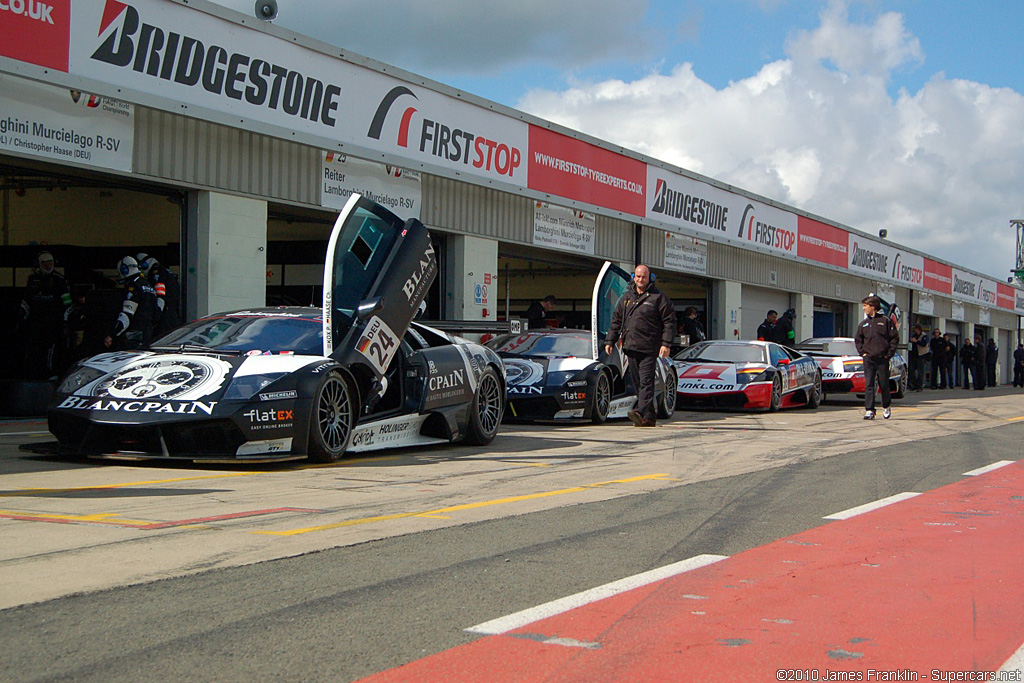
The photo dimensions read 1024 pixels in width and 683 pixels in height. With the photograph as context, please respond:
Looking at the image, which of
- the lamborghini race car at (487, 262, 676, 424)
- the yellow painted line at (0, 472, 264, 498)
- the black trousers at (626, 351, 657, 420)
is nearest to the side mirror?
the yellow painted line at (0, 472, 264, 498)

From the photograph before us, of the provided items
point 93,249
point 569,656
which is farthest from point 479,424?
point 93,249

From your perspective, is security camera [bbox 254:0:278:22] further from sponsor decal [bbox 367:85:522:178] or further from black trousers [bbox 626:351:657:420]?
black trousers [bbox 626:351:657:420]

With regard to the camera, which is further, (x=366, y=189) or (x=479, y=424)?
(x=366, y=189)

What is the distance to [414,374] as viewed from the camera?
9.12 metres

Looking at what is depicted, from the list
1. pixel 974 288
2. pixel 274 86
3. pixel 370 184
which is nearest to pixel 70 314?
pixel 274 86

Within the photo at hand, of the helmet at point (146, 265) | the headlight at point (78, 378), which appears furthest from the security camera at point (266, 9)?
the headlight at point (78, 378)

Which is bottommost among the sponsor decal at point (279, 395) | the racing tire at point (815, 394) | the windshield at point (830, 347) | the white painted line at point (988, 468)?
the white painted line at point (988, 468)

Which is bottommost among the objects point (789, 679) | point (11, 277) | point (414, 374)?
point (789, 679)

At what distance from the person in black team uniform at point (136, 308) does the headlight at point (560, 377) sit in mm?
4690

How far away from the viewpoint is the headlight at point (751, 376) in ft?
56.8

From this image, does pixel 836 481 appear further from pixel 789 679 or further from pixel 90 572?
pixel 90 572

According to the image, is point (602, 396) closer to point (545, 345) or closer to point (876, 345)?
point (545, 345)

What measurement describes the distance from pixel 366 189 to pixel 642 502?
1027 centimetres

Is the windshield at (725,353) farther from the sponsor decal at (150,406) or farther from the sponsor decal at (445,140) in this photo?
the sponsor decal at (150,406)
